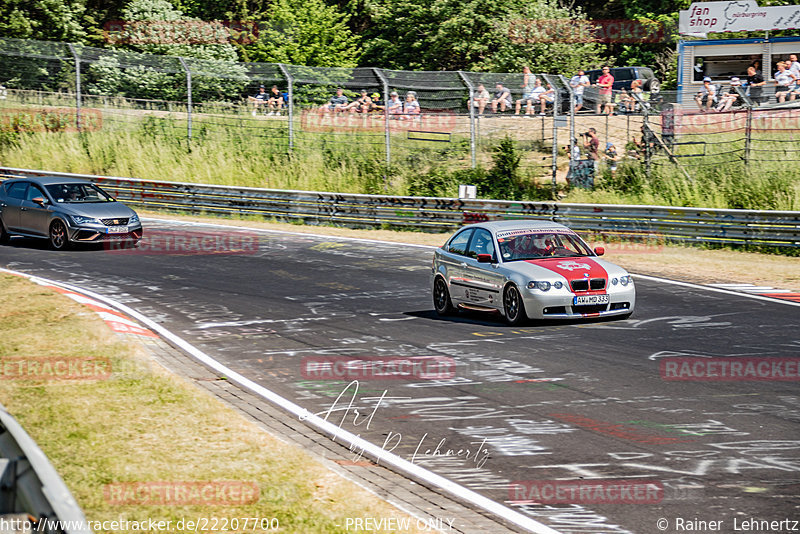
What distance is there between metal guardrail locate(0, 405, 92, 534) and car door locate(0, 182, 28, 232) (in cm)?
1917

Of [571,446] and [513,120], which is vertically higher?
[513,120]

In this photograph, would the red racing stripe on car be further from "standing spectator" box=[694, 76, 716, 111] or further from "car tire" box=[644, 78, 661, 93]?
"car tire" box=[644, 78, 661, 93]

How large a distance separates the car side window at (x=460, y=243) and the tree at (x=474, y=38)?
116 ft

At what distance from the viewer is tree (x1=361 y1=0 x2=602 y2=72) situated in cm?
4984

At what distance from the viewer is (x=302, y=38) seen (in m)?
55.3

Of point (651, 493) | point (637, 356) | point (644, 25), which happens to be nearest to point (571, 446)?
point (651, 493)

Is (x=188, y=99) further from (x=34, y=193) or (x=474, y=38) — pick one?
(x=474, y=38)

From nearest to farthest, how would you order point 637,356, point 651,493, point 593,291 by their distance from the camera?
point 651,493 < point 637,356 < point 593,291

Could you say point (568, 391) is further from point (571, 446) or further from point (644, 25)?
point (644, 25)

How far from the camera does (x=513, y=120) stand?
28.0 m

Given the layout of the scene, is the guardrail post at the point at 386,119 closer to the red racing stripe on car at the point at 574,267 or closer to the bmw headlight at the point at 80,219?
the bmw headlight at the point at 80,219

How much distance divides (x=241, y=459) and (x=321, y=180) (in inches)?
948

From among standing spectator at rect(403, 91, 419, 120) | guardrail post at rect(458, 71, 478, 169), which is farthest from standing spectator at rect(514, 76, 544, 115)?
standing spectator at rect(403, 91, 419, 120)

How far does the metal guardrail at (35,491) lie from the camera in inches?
145
